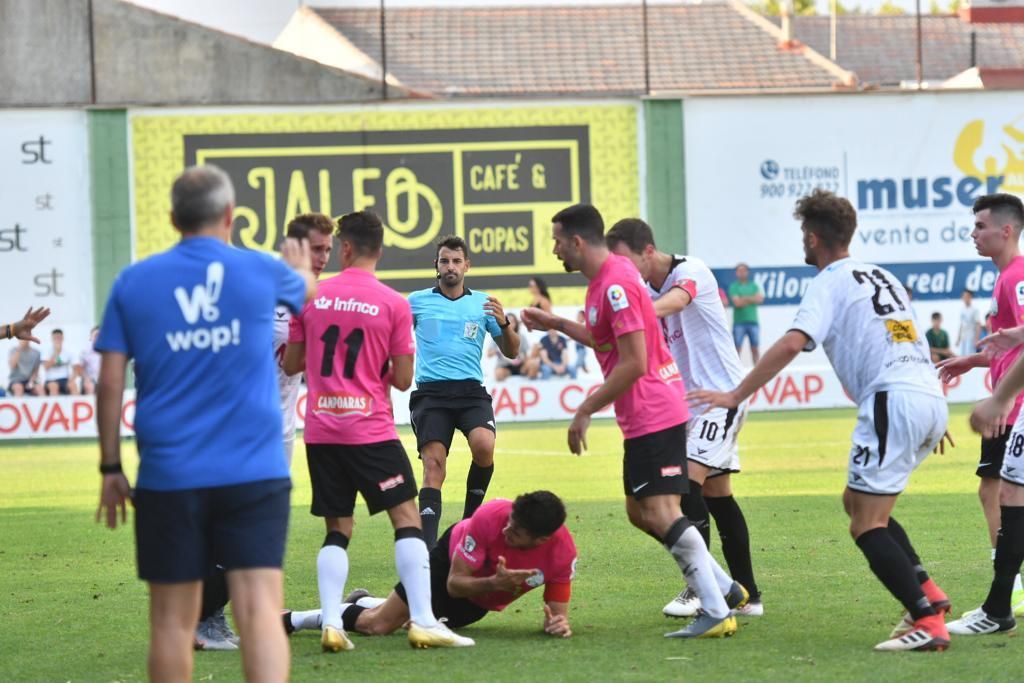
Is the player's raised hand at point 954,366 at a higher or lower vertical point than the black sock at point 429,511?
higher

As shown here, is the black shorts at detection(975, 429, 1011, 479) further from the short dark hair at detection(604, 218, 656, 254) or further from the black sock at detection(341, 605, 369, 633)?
the black sock at detection(341, 605, 369, 633)

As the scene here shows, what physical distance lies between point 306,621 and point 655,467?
202 cm

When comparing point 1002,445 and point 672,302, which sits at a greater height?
point 672,302

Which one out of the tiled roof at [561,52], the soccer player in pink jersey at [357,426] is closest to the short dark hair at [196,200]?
the soccer player in pink jersey at [357,426]

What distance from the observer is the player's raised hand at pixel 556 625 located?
8.12m

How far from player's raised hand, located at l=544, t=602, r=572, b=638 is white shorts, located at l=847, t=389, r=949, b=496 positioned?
166 cm

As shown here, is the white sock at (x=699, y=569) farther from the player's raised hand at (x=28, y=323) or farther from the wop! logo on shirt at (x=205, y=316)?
the player's raised hand at (x=28, y=323)

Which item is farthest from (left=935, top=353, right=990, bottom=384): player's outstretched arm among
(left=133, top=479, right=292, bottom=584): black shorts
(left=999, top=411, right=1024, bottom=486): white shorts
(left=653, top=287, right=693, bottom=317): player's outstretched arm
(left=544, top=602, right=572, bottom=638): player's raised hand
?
(left=133, top=479, right=292, bottom=584): black shorts

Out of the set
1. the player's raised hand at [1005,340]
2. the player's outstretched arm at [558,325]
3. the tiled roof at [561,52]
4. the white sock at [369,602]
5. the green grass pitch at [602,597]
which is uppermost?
the tiled roof at [561,52]

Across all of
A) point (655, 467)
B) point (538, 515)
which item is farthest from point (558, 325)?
point (538, 515)

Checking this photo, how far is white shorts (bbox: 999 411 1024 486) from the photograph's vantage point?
813 cm

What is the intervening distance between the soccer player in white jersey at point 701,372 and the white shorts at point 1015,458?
152 cm

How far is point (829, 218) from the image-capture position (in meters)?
7.68

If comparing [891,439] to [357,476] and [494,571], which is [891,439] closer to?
[494,571]
